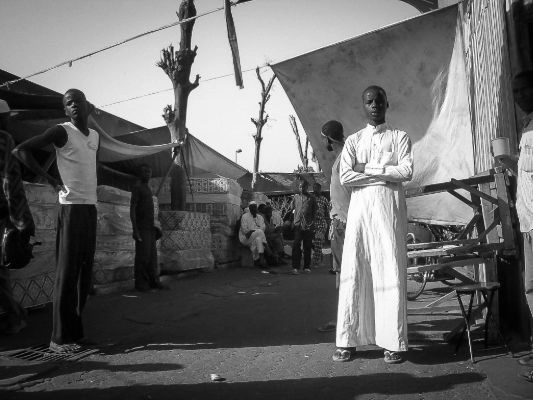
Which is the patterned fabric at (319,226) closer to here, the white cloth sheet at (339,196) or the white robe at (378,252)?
the white cloth sheet at (339,196)

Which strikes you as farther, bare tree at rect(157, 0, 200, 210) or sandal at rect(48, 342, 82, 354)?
bare tree at rect(157, 0, 200, 210)

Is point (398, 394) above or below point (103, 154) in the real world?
below

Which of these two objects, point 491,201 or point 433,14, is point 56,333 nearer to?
point 491,201

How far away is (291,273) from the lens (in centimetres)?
1022

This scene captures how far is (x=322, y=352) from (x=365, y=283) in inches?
26.2

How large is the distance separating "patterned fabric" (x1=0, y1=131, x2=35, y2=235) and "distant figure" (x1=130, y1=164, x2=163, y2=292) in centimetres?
358

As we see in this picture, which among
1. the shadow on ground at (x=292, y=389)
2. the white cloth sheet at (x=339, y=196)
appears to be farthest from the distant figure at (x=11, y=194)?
the white cloth sheet at (x=339, y=196)

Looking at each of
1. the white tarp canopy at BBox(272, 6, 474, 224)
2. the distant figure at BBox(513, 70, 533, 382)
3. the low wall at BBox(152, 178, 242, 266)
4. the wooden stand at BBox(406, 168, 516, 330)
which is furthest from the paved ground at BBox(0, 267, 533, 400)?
the low wall at BBox(152, 178, 242, 266)

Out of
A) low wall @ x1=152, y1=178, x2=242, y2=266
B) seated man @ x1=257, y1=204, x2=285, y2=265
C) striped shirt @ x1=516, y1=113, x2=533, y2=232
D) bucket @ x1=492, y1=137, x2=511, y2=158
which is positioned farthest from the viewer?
seated man @ x1=257, y1=204, x2=285, y2=265

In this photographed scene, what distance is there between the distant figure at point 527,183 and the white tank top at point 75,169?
319 centimetres

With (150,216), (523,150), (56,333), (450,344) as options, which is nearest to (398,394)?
(450,344)

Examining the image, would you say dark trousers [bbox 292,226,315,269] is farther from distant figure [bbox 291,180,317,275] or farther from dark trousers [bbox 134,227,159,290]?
dark trousers [bbox 134,227,159,290]

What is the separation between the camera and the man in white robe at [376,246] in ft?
10.4

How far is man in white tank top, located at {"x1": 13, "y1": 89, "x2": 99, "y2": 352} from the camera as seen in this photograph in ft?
11.8
